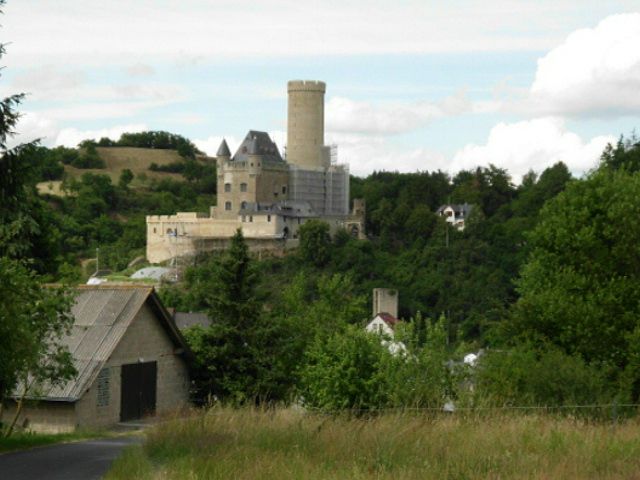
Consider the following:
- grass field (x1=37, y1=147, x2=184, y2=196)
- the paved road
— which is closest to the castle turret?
grass field (x1=37, y1=147, x2=184, y2=196)

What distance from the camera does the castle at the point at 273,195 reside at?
345 feet

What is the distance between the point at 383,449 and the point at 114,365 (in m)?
14.1

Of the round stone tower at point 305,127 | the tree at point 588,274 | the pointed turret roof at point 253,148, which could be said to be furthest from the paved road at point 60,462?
the round stone tower at point 305,127

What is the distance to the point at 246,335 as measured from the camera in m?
29.6

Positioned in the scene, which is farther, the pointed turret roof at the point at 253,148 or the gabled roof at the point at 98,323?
the pointed turret roof at the point at 253,148

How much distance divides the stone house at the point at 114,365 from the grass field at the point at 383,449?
10.3 meters

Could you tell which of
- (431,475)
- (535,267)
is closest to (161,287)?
(535,267)

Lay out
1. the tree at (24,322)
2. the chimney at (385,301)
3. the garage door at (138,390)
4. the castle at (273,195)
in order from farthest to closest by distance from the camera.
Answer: the castle at (273,195) → the chimney at (385,301) → the garage door at (138,390) → the tree at (24,322)

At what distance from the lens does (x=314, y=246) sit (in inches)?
3994

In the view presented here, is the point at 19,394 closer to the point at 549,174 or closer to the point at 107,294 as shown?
the point at 107,294

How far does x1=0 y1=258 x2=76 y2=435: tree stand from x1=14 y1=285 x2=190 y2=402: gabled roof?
12.1 feet

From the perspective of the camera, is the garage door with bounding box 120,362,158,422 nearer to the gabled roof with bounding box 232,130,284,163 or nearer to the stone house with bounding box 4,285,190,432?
the stone house with bounding box 4,285,190,432

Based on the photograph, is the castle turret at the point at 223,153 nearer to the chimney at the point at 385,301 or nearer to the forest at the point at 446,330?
the chimney at the point at 385,301

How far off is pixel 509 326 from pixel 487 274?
74985mm
